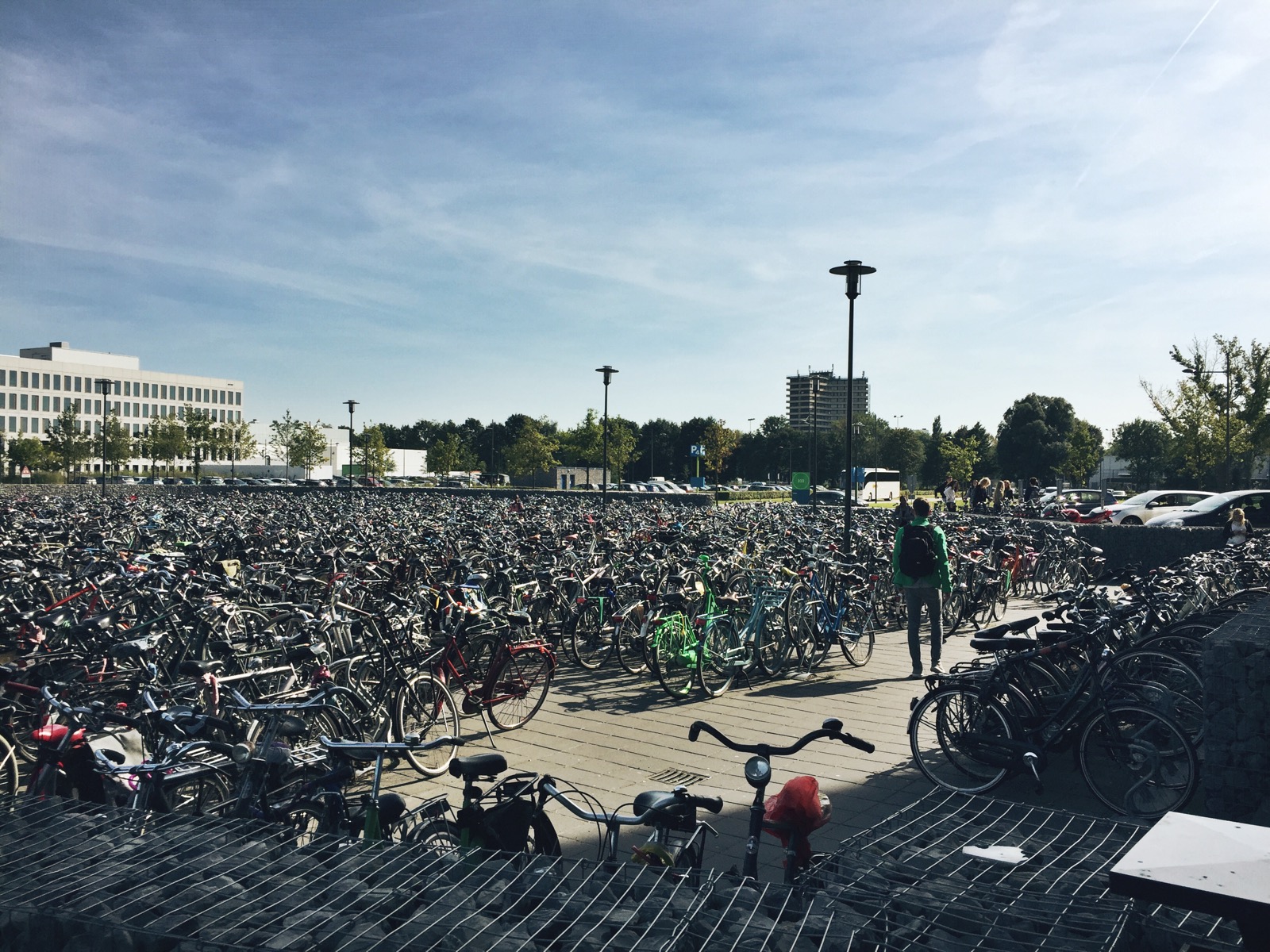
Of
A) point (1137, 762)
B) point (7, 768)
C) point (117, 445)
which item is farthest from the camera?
point (117, 445)

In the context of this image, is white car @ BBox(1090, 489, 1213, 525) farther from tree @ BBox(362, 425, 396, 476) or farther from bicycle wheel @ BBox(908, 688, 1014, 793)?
tree @ BBox(362, 425, 396, 476)

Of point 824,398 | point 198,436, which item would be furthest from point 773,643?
point 824,398

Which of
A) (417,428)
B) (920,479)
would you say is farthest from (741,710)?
(417,428)

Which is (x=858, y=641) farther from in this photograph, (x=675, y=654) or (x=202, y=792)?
(x=202, y=792)

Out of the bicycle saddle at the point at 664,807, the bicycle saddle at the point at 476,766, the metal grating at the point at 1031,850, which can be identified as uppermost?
the metal grating at the point at 1031,850

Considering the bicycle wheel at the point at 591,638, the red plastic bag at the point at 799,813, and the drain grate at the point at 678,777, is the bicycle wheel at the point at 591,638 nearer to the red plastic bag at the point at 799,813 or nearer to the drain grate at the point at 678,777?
the drain grate at the point at 678,777

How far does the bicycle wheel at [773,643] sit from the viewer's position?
8492mm

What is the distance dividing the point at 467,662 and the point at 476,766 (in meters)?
3.58

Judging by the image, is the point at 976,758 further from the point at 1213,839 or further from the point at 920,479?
the point at 920,479

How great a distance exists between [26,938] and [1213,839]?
2227 mm

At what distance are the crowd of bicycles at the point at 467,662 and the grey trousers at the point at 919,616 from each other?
72 centimetres

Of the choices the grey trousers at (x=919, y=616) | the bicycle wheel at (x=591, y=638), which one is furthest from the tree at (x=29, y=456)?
the grey trousers at (x=919, y=616)

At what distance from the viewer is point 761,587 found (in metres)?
8.59

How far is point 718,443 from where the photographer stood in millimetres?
85438
